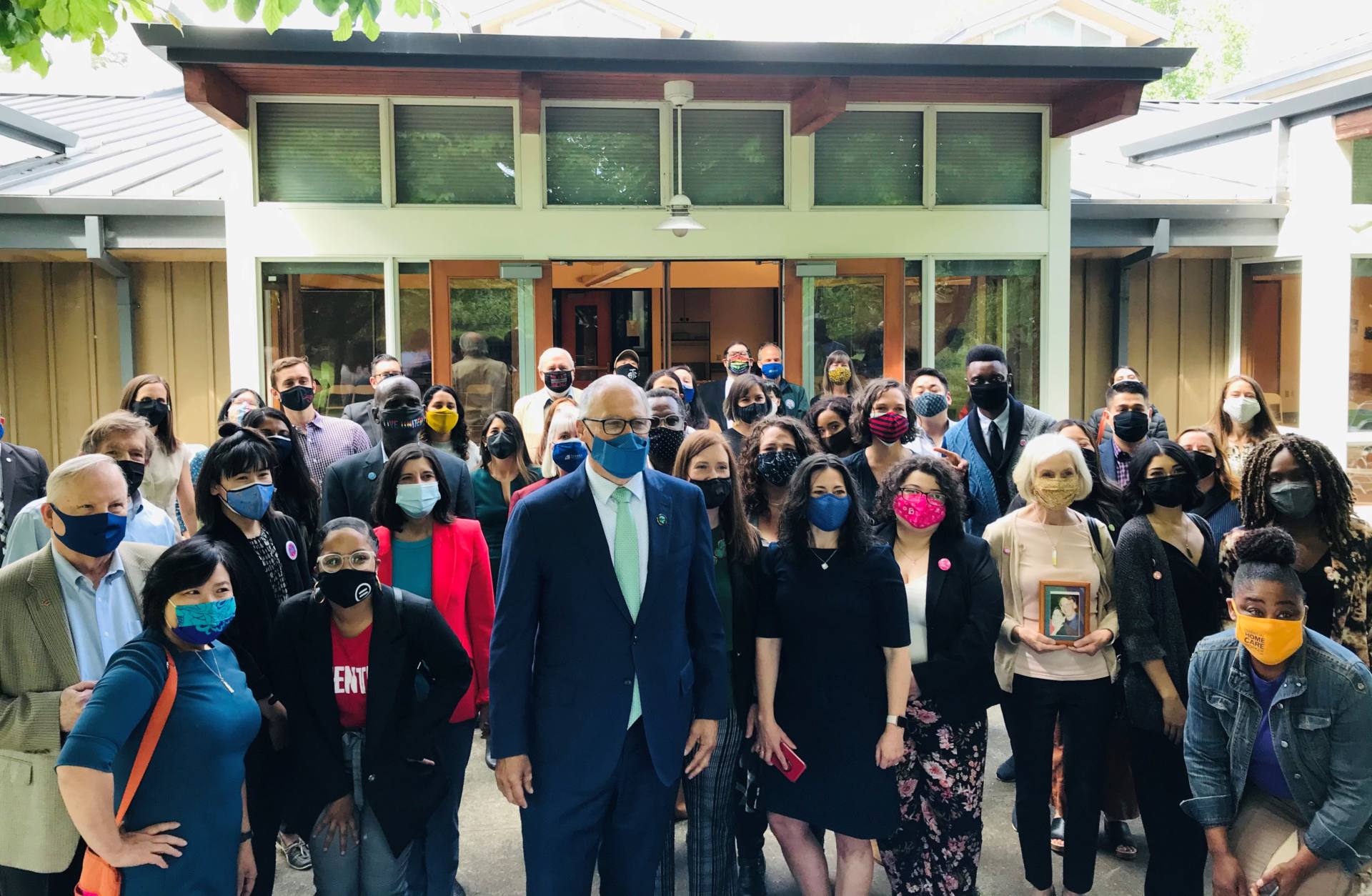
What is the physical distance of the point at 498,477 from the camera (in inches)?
239

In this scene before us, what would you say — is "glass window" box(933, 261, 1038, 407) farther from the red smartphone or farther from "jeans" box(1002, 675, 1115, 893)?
the red smartphone

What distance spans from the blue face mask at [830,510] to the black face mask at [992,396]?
7.43ft

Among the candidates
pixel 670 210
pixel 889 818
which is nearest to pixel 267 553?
pixel 889 818

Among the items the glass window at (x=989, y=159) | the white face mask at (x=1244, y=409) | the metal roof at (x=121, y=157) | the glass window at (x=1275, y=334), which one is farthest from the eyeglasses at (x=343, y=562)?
the glass window at (x=1275, y=334)

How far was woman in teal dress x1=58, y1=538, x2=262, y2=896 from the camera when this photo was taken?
2955 millimetres

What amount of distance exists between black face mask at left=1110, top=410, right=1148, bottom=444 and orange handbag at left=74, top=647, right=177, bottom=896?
15.5 feet

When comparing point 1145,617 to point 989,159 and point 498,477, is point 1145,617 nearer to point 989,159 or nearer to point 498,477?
point 498,477

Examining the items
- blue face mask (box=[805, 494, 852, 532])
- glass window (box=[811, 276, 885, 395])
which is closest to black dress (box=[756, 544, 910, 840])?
blue face mask (box=[805, 494, 852, 532])

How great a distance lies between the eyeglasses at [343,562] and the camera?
11.9 ft

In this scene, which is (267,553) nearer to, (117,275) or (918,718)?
(918,718)

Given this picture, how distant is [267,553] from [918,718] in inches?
102

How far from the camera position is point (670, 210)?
9.38 m

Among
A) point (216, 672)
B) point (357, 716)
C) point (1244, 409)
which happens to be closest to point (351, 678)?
point (357, 716)

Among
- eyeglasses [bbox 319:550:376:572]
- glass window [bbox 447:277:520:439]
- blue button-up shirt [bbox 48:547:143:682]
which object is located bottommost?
blue button-up shirt [bbox 48:547:143:682]
